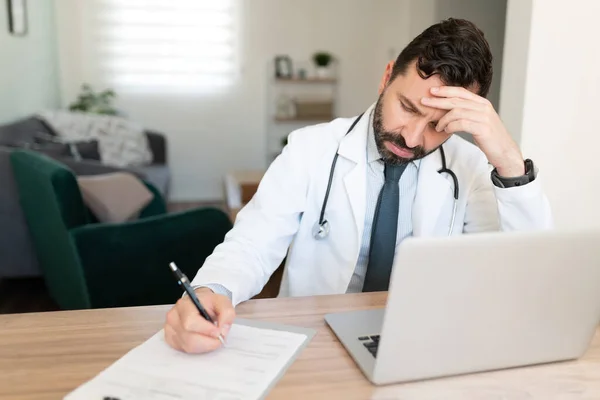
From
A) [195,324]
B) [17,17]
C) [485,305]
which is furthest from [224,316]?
[17,17]

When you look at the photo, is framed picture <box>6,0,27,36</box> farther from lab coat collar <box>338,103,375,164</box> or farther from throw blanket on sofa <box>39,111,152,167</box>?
lab coat collar <box>338,103,375,164</box>

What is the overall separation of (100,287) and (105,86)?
3.24 meters

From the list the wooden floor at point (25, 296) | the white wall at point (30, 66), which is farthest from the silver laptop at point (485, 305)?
the white wall at point (30, 66)

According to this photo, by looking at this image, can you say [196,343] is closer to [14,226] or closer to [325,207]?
[325,207]

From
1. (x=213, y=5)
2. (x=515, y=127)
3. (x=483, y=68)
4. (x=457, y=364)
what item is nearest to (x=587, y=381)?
(x=457, y=364)

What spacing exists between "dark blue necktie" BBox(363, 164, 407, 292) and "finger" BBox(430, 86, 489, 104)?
0.28m

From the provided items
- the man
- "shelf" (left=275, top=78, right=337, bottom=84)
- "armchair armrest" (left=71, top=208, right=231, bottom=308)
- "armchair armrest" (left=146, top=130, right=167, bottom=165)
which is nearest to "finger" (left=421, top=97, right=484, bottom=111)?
the man

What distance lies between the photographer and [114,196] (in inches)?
99.4

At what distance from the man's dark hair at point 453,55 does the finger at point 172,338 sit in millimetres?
678

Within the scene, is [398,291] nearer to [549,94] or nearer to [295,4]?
[549,94]

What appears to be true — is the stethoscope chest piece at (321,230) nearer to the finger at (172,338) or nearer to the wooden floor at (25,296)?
the finger at (172,338)

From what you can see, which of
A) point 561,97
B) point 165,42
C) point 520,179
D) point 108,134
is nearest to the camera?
point 520,179

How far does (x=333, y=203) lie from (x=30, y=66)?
364 centimetres

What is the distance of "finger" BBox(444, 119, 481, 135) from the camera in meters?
1.11
